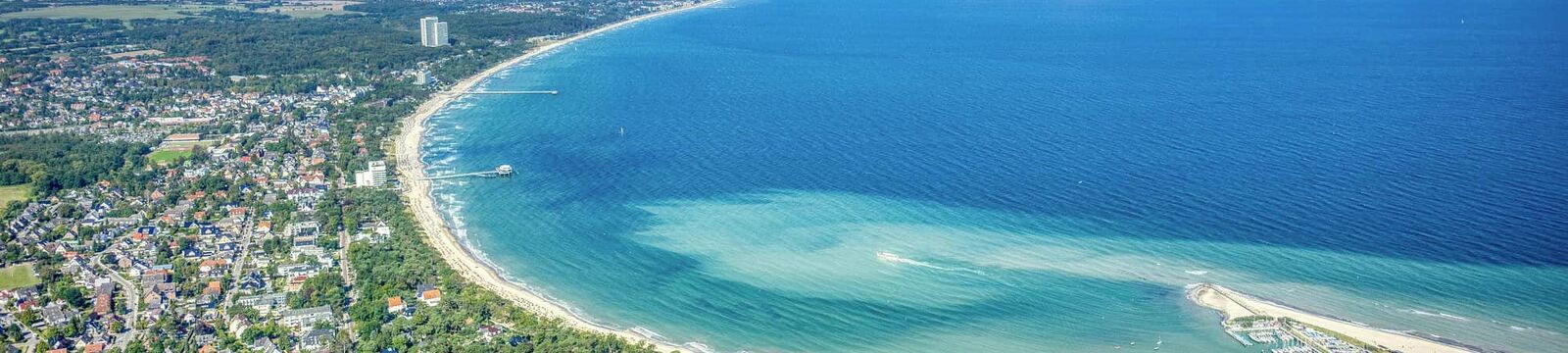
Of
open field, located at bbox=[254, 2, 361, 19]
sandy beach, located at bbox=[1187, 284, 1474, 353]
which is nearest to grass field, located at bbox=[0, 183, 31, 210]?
sandy beach, located at bbox=[1187, 284, 1474, 353]

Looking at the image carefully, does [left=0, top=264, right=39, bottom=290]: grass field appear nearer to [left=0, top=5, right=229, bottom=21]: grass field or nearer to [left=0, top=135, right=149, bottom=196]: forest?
[left=0, top=135, right=149, bottom=196]: forest

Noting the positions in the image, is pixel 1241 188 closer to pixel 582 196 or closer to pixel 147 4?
pixel 582 196

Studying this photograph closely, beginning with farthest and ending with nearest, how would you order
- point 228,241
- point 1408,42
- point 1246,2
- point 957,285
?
point 1246,2
point 1408,42
point 228,241
point 957,285

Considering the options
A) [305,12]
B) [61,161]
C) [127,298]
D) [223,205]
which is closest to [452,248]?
[127,298]

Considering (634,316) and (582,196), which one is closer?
(634,316)

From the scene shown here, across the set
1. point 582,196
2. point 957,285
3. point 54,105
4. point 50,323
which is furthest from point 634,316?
point 54,105

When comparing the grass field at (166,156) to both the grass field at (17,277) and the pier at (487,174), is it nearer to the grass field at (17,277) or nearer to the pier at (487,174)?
the pier at (487,174)
